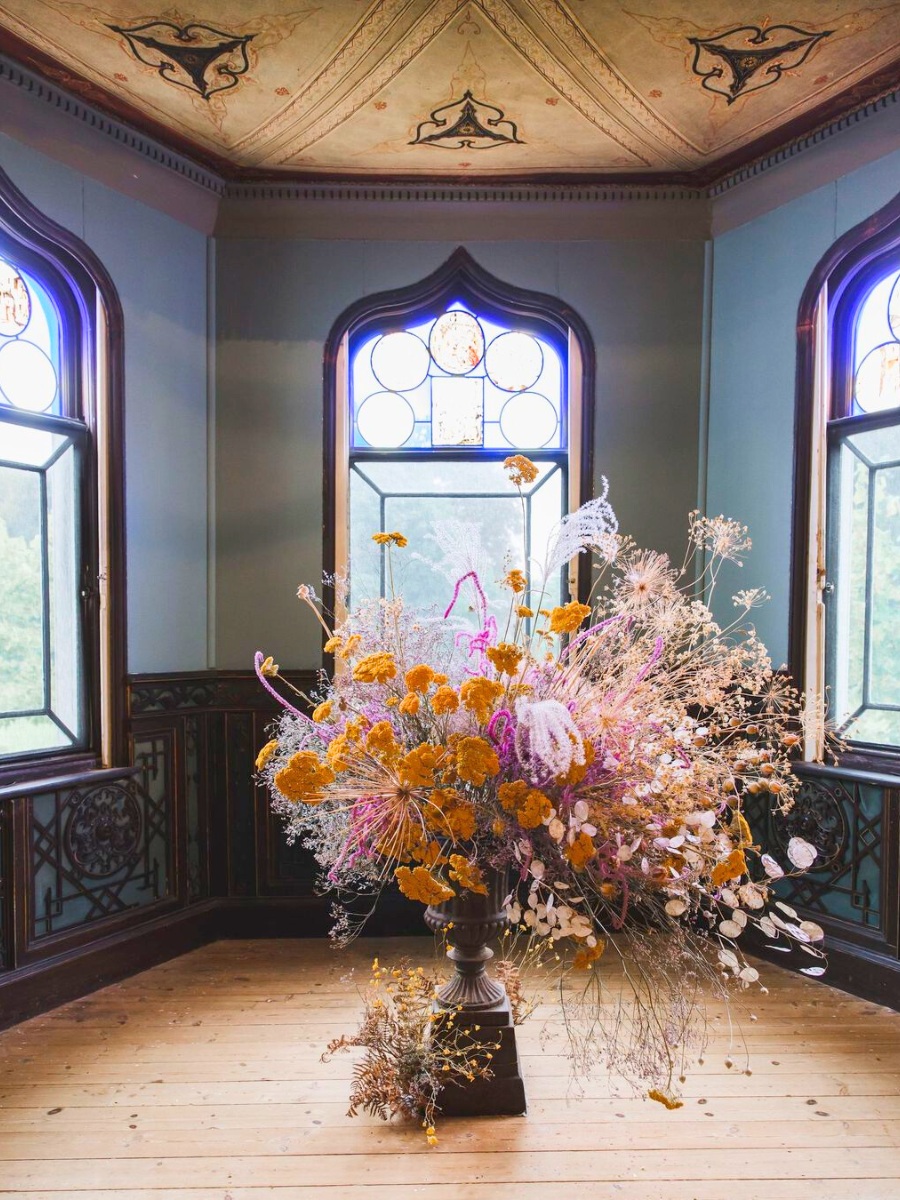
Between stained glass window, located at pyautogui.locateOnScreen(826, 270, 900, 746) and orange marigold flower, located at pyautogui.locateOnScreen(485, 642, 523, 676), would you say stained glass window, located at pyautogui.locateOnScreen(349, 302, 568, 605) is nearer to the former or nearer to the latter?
stained glass window, located at pyautogui.locateOnScreen(826, 270, 900, 746)

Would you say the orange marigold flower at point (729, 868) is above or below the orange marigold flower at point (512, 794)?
below

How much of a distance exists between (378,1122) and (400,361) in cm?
303

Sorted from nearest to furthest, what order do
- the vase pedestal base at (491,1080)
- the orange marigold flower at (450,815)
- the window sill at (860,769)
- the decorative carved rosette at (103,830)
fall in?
1. the orange marigold flower at (450,815)
2. the vase pedestal base at (491,1080)
3. the window sill at (860,769)
4. the decorative carved rosette at (103,830)

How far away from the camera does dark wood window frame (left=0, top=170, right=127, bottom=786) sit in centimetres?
342

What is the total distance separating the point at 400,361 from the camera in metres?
4.00

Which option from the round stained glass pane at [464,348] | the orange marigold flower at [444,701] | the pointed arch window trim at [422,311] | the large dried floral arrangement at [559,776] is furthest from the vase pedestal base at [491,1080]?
the round stained glass pane at [464,348]

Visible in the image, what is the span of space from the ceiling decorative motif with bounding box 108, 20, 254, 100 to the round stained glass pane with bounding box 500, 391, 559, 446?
5.64 ft

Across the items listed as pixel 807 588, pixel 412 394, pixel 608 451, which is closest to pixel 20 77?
pixel 412 394

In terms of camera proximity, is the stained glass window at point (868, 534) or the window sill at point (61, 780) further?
the stained glass window at point (868, 534)

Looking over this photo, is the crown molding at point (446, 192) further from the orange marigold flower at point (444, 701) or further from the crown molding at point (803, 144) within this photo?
the orange marigold flower at point (444, 701)

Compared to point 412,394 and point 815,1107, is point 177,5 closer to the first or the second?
point 412,394

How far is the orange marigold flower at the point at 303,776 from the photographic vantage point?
1.88 metres

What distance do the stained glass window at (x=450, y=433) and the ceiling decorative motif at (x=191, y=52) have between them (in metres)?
1.17

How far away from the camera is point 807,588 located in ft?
11.4
